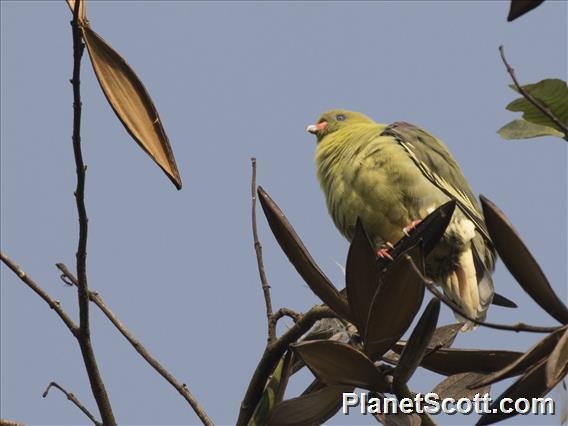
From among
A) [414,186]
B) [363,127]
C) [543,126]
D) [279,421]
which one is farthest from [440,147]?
[279,421]

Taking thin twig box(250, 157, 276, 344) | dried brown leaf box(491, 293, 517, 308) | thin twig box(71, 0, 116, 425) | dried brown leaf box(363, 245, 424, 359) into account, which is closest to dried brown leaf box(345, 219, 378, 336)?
dried brown leaf box(363, 245, 424, 359)

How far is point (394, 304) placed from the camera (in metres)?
Result: 1.31

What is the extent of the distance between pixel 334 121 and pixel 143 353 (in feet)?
13.3

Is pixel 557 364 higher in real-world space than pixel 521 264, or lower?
lower

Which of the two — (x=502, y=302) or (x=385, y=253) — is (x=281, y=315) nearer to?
(x=385, y=253)

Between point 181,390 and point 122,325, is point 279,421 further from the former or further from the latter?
point 122,325

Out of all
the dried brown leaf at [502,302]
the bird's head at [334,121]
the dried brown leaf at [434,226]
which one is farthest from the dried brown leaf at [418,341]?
the bird's head at [334,121]

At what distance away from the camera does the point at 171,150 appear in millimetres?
1443

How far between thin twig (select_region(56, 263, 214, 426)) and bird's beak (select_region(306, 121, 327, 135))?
3849 mm

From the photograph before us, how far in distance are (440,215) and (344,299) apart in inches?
8.3

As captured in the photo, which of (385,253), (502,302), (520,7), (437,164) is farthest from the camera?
(437,164)

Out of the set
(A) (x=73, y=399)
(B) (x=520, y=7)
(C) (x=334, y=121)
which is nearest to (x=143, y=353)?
(A) (x=73, y=399)

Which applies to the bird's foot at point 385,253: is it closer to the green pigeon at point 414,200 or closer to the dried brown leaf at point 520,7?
the green pigeon at point 414,200

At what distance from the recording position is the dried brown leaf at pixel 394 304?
1.29 meters
